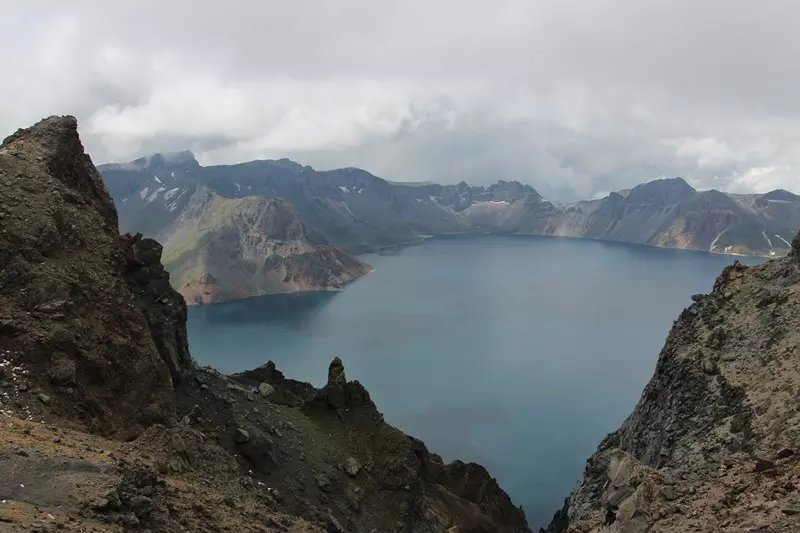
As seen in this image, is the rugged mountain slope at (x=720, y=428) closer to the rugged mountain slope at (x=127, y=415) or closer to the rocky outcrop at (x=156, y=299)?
the rugged mountain slope at (x=127, y=415)

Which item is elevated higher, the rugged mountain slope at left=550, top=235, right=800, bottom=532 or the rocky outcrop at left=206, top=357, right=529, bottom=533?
the rugged mountain slope at left=550, top=235, right=800, bottom=532

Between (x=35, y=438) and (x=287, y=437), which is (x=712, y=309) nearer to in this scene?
(x=287, y=437)

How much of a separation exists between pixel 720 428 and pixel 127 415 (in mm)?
28427

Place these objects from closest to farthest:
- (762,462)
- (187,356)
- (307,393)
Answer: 1. (762,462)
2. (187,356)
3. (307,393)

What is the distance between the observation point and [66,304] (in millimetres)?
27156

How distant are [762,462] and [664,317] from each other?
178663 mm

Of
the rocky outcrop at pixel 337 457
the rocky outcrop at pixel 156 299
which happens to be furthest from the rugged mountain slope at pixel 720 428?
the rocky outcrop at pixel 156 299

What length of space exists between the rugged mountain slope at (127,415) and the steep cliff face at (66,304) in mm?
74

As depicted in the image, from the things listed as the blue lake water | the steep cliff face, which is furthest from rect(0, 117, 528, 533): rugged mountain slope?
the blue lake water

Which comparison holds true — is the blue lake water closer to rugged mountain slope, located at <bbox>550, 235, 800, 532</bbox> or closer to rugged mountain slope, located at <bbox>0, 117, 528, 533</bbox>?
rugged mountain slope, located at <bbox>0, 117, 528, 533</bbox>

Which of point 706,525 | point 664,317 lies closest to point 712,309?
point 706,525

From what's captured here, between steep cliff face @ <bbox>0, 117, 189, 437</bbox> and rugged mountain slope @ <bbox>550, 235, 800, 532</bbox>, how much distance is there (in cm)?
2236

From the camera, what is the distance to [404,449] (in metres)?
45.0

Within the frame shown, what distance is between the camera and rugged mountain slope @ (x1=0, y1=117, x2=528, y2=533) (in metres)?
17.7
